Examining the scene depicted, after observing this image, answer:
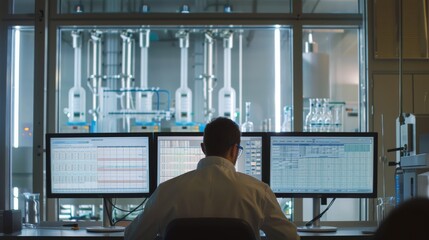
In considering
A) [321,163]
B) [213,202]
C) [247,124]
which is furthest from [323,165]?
[247,124]

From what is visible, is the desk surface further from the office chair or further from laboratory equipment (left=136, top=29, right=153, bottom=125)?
laboratory equipment (left=136, top=29, right=153, bottom=125)

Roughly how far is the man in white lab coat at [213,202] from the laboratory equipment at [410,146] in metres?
0.72

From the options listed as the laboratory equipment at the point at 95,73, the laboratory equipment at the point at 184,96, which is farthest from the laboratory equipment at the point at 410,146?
the laboratory equipment at the point at 95,73

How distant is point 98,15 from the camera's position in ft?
13.5

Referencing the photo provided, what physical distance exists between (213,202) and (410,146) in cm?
113

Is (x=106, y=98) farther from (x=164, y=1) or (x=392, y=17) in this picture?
(x=392, y=17)

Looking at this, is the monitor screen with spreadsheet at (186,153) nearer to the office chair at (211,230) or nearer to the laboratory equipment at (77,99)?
the office chair at (211,230)

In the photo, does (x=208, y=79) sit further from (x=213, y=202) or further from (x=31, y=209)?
(x=213, y=202)

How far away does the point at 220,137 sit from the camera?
2084 millimetres

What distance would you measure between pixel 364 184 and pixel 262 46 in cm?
332

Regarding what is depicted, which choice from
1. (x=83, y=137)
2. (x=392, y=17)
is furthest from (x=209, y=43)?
(x=83, y=137)

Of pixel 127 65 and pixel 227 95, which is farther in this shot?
pixel 127 65

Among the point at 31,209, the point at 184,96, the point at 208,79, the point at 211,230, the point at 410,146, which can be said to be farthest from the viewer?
the point at 208,79

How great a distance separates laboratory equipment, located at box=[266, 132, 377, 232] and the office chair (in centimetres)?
114
